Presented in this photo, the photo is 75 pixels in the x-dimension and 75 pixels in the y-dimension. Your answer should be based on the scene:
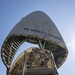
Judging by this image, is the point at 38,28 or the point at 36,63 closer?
the point at 36,63

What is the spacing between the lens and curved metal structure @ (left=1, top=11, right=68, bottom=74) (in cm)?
2495

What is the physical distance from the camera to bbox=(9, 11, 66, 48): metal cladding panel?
81.8 feet

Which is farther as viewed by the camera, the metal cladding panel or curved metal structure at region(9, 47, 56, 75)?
the metal cladding panel

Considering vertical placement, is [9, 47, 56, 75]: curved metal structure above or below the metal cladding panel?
below

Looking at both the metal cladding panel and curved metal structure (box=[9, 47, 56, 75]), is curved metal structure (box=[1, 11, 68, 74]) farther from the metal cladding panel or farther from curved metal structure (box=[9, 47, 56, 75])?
curved metal structure (box=[9, 47, 56, 75])

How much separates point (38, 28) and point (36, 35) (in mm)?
1169

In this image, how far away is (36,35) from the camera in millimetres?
24641

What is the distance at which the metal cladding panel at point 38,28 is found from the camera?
2494cm

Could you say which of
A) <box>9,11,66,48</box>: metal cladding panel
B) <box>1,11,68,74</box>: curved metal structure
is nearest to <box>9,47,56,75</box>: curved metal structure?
<box>1,11,68,74</box>: curved metal structure

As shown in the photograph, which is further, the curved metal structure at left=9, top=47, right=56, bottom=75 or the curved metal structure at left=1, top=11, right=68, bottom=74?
the curved metal structure at left=1, top=11, right=68, bottom=74

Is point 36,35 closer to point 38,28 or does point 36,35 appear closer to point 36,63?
point 38,28

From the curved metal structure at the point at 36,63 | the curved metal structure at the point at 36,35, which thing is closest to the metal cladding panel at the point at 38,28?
the curved metal structure at the point at 36,35

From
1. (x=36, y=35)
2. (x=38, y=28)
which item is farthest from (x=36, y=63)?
(x=38, y=28)

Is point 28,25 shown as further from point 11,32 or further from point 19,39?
point 19,39
